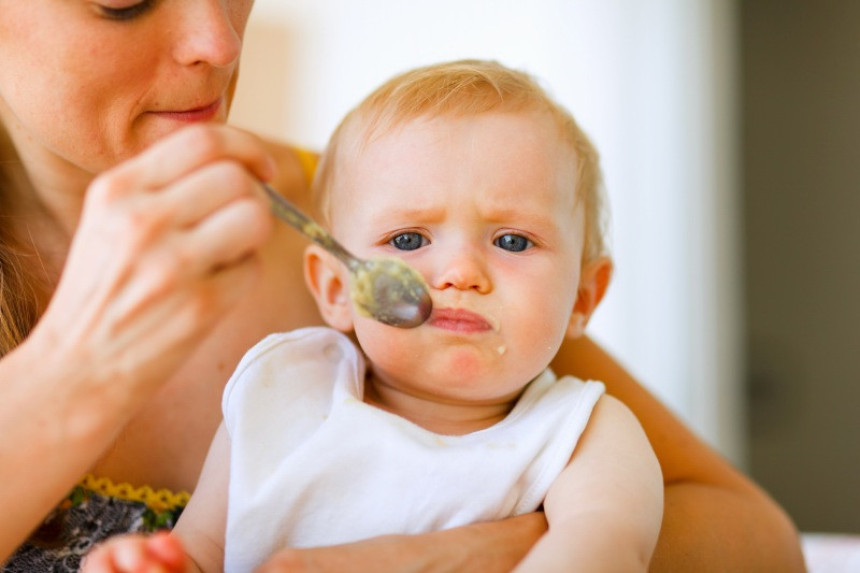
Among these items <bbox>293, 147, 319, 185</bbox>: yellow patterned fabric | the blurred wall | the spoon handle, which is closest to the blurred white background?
the blurred wall

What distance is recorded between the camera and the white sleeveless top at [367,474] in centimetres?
98

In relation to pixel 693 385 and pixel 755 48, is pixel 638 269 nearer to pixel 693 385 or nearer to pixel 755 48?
pixel 693 385

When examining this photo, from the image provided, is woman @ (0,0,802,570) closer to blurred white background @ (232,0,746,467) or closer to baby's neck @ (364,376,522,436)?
baby's neck @ (364,376,522,436)

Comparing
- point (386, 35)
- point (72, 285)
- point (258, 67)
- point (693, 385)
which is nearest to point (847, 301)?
point (693, 385)

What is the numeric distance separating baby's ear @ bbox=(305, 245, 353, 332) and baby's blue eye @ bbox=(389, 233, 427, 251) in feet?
0.39

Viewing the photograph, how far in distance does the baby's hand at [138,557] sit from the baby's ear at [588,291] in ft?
1.90

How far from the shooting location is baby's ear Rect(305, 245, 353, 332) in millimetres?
1173

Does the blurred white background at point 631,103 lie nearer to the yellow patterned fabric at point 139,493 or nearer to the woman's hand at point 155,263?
the yellow patterned fabric at point 139,493

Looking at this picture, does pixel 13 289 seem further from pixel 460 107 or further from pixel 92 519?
pixel 460 107

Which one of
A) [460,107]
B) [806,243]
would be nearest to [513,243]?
[460,107]

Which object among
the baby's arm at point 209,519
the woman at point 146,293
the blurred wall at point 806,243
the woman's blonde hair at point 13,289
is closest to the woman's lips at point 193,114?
the woman at point 146,293

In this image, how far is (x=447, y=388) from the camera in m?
1.03

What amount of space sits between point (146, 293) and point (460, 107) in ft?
1.54

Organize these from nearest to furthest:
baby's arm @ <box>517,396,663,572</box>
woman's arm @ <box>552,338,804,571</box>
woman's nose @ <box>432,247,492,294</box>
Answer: baby's arm @ <box>517,396,663,572</box>
woman's nose @ <box>432,247,492,294</box>
woman's arm @ <box>552,338,804,571</box>
